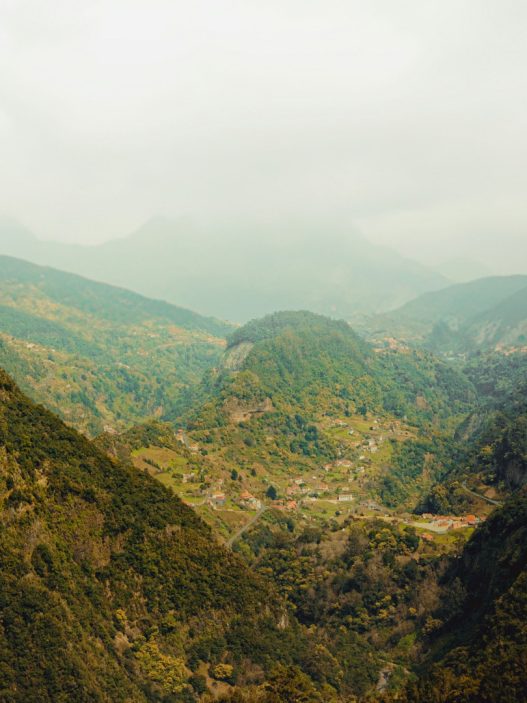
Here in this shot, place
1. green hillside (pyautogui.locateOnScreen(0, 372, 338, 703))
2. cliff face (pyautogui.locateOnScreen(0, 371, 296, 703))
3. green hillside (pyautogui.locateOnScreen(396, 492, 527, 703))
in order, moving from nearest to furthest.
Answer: green hillside (pyautogui.locateOnScreen(396, 492, 527, 703)), cliff face (pyautogui.locateOnScreen(0, 371, 296, 703)), green hillside (pyautogui.locateOnScreen(0, 372, 338, 703))

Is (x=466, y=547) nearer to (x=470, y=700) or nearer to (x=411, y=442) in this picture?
(x=470, y=700)

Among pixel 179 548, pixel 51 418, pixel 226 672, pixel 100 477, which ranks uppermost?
pixel 51 418

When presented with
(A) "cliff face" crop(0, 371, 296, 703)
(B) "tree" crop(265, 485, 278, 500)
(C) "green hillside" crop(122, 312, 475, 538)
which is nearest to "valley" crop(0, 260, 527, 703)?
(A) "cliff face" crop(0, 371, 296, 703)

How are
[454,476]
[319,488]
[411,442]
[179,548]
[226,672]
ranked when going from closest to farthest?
1. [226,672]
2. [179,548]
3. [454,476]
4. [319,488]
5. [411,442]

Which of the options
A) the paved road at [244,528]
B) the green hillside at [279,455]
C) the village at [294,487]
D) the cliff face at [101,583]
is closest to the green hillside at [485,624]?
the village at [294,487]

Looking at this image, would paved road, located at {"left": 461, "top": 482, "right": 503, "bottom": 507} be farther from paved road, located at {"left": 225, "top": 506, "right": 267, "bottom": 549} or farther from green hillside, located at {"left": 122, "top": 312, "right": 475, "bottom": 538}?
paved road, located at {"left": 225, "top": 506, "right": 267, "bottom": 549}

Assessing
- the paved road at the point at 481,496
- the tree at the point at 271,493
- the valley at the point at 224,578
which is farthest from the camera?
the tree at the point at 271,493

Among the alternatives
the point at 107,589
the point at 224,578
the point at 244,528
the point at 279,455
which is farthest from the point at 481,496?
the point at 107,589

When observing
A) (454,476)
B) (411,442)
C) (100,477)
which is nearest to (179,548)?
(100,477)

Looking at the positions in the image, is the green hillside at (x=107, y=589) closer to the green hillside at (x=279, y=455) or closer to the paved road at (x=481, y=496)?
the green hillside at (x=279, y=455)
